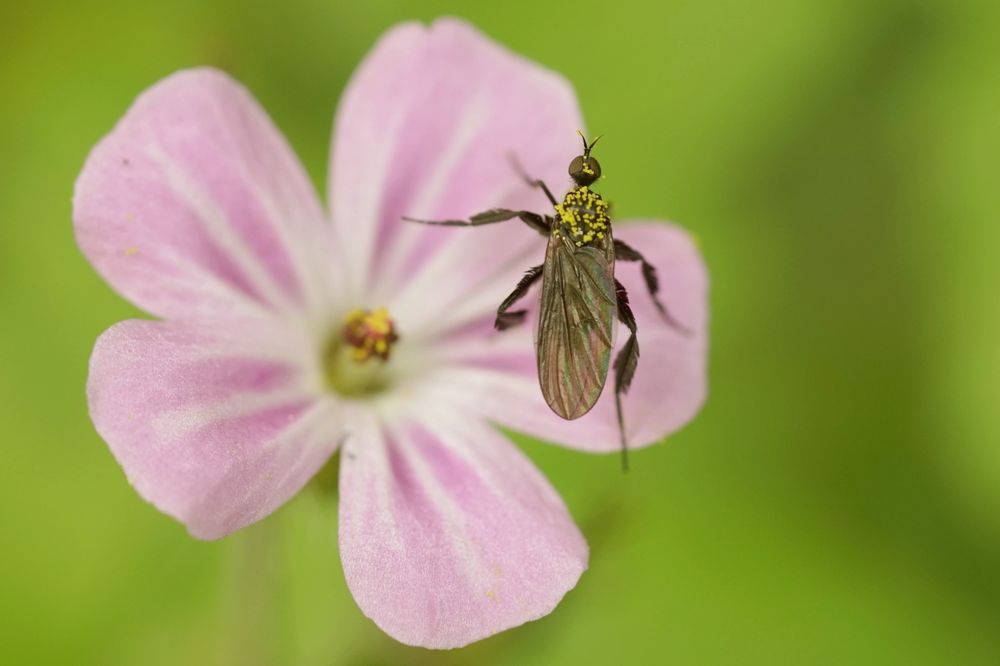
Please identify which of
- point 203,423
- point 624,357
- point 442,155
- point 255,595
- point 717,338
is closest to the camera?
point 203,423

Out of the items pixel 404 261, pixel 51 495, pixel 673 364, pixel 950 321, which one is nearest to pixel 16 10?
pixel 51 495

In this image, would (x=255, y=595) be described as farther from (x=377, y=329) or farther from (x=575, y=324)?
(x=575, y=324)

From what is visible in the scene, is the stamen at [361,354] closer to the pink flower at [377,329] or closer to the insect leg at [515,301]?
the pink flower at [377,329]

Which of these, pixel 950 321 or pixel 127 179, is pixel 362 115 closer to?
pixel 127 179

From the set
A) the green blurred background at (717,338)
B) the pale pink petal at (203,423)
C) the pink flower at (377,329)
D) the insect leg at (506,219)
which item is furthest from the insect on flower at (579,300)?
the green blurred background at (717,338)

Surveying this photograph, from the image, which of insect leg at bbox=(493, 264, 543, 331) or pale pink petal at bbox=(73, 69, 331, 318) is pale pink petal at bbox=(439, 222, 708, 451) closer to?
insect leg at bbox=(493, 264, 543, 331)

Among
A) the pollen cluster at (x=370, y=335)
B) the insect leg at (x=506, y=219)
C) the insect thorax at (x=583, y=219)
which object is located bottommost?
the pollen cluster at (x=370, y=335)

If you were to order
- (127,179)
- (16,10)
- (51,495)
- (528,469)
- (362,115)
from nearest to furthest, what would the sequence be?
(127,179), (528,469), (362,115), (51,495), (16,10)

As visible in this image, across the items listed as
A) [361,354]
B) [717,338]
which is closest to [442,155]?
[361,354]
